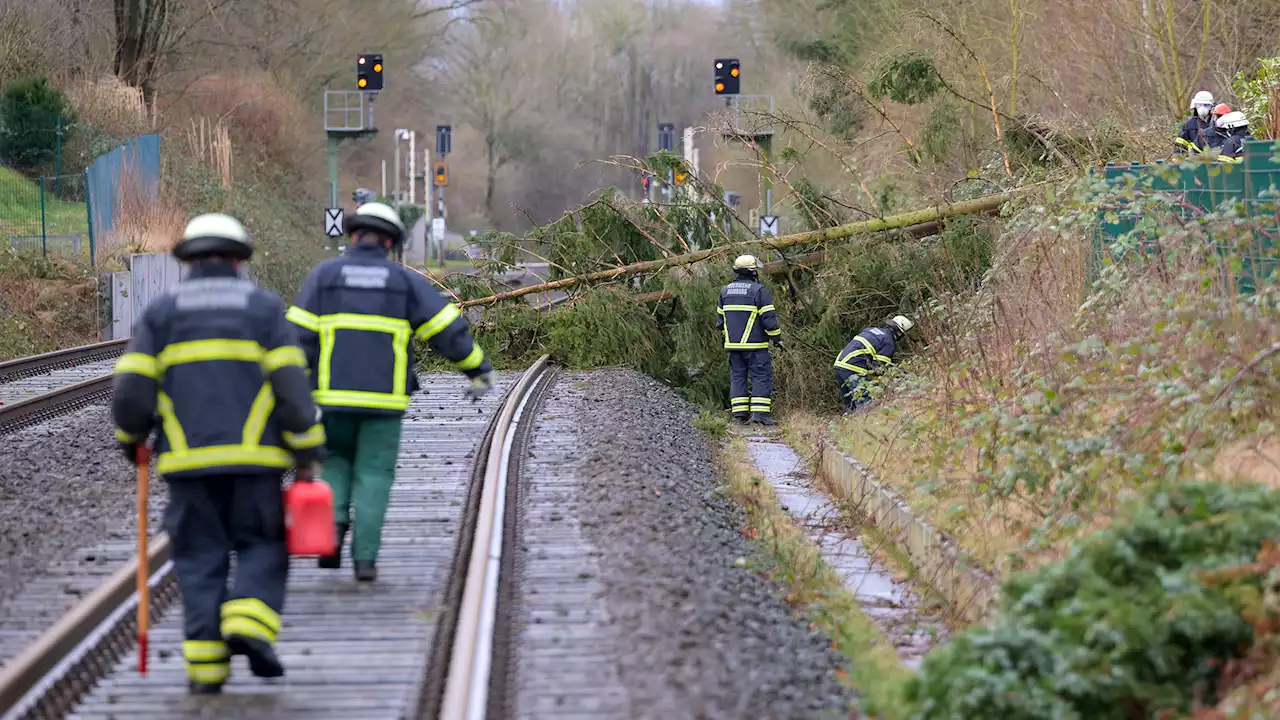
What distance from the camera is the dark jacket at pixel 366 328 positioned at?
7.11 metres

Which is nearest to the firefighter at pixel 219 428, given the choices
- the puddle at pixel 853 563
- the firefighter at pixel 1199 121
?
the puddle at pixel 853 563

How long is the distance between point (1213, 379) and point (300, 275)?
30125 millimetres

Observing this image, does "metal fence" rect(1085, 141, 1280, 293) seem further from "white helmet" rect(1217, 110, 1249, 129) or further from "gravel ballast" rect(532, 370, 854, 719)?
"gravel ballast" rect(532, 370, 854, 719)

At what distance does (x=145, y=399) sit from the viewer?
18.4ft

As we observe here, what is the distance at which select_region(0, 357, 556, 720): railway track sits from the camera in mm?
5551

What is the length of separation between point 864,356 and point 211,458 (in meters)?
11.0

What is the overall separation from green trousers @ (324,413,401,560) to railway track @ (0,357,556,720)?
0.26 meters

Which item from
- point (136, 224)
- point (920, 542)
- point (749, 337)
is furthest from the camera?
point (136, 224)

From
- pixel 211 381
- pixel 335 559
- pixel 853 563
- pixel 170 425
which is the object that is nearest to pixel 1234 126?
pixel 853 563

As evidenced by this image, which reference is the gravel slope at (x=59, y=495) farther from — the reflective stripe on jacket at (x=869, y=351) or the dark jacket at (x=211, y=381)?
the reflective stripe on jacket at (x=869, y=351)

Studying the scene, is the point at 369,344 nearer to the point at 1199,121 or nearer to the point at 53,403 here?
the point at 53,403

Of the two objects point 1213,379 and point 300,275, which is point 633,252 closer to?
→ point 1213,379

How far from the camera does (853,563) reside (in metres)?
9.67

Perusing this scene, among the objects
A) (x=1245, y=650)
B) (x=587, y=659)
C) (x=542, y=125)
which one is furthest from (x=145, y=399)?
(x=542, y=125)
